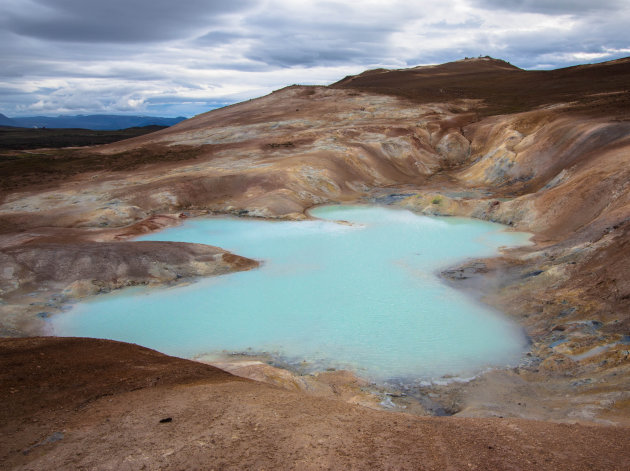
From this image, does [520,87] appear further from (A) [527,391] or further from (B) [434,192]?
(A) [527,391]

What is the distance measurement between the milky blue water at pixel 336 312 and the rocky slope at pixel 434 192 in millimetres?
943

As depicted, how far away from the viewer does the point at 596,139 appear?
25266mm

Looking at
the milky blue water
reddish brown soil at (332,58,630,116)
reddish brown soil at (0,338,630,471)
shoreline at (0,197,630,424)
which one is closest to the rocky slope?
shoreline at (0,197,630,424)

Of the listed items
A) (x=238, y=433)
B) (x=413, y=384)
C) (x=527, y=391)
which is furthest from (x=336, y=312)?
(x=238, y=433)

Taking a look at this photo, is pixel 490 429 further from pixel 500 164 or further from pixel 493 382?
pixel 500 164

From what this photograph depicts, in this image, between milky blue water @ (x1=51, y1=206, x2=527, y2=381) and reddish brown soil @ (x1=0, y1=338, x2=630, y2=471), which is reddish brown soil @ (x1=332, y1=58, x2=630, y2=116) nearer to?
milky blue water @ (x1=51, y1=206, x2=527, y2=381)

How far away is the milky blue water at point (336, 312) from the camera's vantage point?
12.2 meters

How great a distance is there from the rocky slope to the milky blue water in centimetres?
94

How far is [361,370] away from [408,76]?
73.0 metres

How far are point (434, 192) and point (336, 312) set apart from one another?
18.1m

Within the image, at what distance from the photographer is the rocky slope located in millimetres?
11367

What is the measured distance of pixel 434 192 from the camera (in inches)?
1183

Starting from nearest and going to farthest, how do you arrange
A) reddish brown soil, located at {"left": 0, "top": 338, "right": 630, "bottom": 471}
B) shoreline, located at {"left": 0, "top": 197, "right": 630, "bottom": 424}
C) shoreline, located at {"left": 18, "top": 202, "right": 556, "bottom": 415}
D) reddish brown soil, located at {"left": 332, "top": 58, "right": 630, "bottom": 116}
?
1. reddish brown soil, located at {"left": 0, "top": 338, "right": 630, "bottom": 471}
2. shoreline, located at {"left": 0, "top": 197, "right": 630, "bottom": 424}
3. shoreline, located at {"left": 18, "top": 202, "right": 556, "bottom": 415}
4. reddish brown soil, located at {"left": 332, "top": 58, "right": 630, "bottom": 116}

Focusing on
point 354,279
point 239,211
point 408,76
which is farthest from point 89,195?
point 408,76
